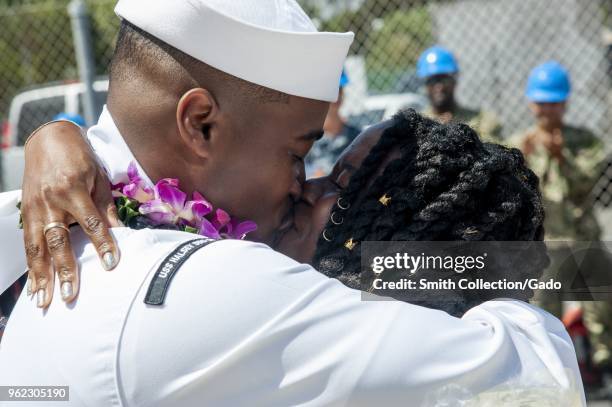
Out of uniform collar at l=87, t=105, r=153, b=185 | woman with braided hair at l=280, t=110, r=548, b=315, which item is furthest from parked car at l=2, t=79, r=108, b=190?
woman with braided hair at l=280, t=110, r=548, b=315

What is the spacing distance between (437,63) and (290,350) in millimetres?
5233

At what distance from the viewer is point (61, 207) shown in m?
1.55

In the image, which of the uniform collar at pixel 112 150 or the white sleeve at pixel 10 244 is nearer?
the uniform collar at pixel 112 150

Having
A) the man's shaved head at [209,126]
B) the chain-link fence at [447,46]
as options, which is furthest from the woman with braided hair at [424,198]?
the chain-link fence at [447,46]

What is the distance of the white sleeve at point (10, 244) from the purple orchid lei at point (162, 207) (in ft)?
0.96

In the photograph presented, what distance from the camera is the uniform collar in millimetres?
1667

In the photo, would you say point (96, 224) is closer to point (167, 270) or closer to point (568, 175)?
point (167, 270)

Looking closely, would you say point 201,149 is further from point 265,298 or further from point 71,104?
point 71,104

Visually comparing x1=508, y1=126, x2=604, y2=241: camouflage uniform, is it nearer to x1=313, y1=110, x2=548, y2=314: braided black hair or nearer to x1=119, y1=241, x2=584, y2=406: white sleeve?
x1=313, y1=110, x2=548, y2=314: braided black hair

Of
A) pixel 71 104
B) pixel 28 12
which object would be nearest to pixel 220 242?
pixel 28 12

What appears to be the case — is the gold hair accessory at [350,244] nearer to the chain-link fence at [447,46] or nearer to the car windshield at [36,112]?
the chain-link fence at [447,46]

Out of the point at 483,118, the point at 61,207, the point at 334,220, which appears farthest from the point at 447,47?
the point at 61,207

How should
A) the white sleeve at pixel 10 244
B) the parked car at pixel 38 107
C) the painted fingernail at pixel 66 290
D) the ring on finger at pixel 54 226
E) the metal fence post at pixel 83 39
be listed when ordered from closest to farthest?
the painted fingernail at pixel 66 290, the ring on finger at pixel 54 226, the white sleeve at pixel 10 244, the metal fence post at pixel 83 39, the parked car at pixel 38 107

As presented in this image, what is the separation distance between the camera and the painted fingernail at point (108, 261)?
142 cm
